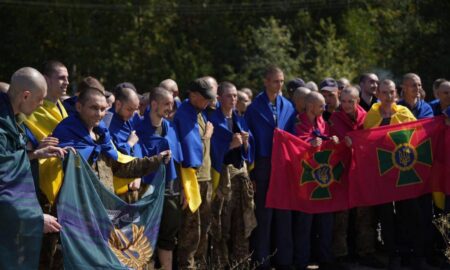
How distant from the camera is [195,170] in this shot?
8.37 m

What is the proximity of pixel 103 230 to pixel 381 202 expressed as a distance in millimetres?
3936

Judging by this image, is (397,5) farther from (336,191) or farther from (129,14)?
(336,191)

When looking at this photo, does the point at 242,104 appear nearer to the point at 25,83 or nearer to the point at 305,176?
the point at 305,176

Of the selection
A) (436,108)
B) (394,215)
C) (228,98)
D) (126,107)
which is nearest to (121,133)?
(126,107)

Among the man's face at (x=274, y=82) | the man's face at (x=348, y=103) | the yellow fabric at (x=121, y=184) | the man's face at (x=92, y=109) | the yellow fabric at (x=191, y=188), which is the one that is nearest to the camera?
the man's face at (x=92, y=109)

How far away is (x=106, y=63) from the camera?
36.3 meters

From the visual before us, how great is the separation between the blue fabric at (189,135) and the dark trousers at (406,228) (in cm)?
253

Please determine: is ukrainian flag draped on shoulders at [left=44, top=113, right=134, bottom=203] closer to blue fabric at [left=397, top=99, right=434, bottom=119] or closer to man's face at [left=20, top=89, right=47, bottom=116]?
man's face at [left=20, top=89, right=47, bottom=116]

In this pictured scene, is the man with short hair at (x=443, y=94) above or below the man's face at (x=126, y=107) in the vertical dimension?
above

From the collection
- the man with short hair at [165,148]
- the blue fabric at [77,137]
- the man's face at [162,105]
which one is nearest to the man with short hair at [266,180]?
the man with short hair at [165,148]

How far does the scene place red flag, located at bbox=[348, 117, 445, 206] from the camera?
9.27 meters

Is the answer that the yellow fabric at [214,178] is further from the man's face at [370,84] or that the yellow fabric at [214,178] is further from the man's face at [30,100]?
the man's face at [30,100]

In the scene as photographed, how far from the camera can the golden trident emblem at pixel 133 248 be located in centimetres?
667

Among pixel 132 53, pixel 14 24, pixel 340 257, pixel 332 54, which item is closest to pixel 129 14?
pixel 132 53
